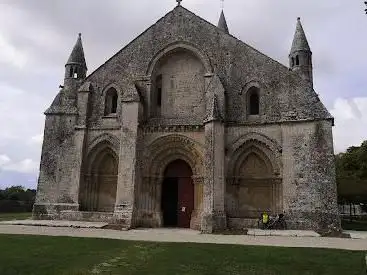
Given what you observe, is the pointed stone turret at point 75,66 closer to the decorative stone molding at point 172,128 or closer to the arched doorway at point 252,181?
the decorative stone molding at point 172,128

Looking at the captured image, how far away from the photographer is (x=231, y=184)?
2069 centimetres

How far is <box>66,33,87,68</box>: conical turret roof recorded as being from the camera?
24750mm

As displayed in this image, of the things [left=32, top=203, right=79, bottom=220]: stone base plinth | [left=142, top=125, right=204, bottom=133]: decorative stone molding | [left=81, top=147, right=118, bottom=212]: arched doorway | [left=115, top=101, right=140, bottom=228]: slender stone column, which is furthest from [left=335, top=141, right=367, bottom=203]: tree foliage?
[left=32, top=203, right=79, bottom=220]: stone base plinth

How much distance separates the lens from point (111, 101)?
78.7 feet

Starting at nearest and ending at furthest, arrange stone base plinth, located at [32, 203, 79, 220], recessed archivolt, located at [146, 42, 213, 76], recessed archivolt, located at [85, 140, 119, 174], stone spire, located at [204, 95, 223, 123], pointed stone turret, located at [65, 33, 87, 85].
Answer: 1. stone spire, located at [204, 95, 223, 123]
2. stone base plinth, located at [32, 203, 79, 220]
3. recessed archivolt, located at [146, 42, 213, 76]
4. recessed archivolt, located at [85, 140, 119, 174]
5. pointed stone turret, located at [65, 33, 87, 85]

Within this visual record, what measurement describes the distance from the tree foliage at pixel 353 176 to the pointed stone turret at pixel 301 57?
10.4 metres

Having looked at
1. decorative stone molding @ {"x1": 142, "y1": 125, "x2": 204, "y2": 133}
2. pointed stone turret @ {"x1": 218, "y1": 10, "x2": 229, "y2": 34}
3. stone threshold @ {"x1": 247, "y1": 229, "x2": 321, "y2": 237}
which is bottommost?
stone threshold @ {"x1": 247, "y1": 229, "x2": 321, "y2": 237}

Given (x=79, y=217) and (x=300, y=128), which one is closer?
(x=300, y=128)

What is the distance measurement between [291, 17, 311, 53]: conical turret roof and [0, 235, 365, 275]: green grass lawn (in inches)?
517

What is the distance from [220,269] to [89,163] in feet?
49.5

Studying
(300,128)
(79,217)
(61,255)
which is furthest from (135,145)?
(61,255)

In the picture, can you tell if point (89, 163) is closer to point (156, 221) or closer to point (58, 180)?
point (58, 180)

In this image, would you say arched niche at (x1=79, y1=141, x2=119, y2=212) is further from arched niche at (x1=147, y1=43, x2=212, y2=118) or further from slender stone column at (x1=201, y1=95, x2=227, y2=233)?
slender stone column at (x1=201, y1=95, x2=227, y2=233)

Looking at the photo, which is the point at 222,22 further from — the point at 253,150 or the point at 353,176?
the point at 253,150
